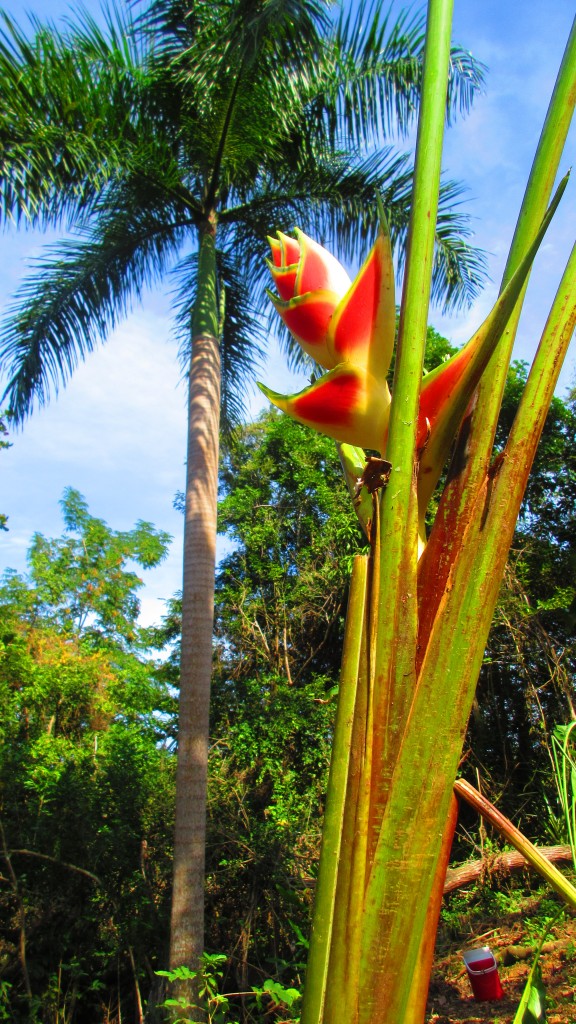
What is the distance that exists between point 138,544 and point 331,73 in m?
14.0

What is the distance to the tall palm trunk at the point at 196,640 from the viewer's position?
10.9 feet

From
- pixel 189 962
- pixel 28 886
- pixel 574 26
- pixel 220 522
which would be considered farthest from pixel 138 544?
pixel 574 26

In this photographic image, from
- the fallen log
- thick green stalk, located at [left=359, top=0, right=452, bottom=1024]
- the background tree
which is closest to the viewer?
thick green stalk, located at [left=359, top=0, right=452, bottom=1024]

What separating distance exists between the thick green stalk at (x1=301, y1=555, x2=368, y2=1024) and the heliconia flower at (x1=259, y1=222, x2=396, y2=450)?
7.0 inches

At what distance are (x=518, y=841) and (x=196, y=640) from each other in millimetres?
3378

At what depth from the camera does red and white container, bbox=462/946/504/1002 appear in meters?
3.22

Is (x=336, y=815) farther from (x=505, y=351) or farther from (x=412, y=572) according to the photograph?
(x=505, y=351)

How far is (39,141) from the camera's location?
4184 millimetres

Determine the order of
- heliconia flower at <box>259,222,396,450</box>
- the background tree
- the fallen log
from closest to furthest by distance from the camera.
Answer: heliconia flower at <box>259,222,396,450</box> → the background tree → the fallen log

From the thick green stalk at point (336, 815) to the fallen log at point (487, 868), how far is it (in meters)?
5.22

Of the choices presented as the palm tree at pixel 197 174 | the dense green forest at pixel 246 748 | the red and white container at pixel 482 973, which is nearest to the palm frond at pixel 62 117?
the palm tree at pixel 197 174

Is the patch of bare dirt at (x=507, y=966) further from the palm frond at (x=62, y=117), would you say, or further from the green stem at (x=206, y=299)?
the palm frond at (x=62, y=117)

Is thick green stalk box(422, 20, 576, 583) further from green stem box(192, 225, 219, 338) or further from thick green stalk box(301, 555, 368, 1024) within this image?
green stem box(192, 225, 219, 338)

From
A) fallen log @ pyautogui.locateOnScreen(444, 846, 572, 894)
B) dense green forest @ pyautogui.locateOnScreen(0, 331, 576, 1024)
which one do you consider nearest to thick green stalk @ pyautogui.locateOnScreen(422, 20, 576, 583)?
dense green forest @ pyautogui.locateOnScreen(0, 331, 576, 1024)
